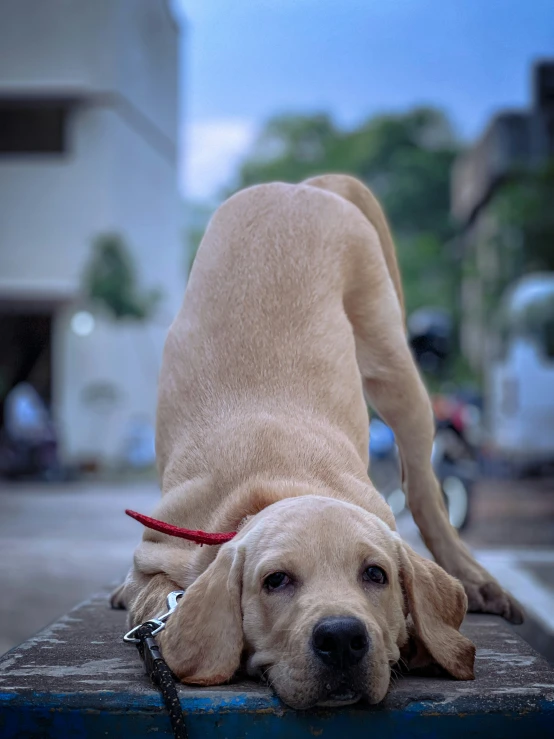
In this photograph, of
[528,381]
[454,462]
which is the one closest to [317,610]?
[454,462]

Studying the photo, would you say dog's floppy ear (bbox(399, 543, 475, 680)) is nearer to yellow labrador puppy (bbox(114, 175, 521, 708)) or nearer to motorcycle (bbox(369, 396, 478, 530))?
yellow labrador puppy (bbox(114, 175, 521, 708))

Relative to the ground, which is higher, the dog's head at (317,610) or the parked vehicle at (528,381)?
the dog's head at (317,610)

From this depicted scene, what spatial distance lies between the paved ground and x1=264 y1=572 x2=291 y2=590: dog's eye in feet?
6.67

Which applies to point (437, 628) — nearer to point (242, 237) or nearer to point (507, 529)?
point (242, 237)

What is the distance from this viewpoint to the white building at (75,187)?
2248 centimetres

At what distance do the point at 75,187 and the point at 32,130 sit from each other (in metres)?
2.19

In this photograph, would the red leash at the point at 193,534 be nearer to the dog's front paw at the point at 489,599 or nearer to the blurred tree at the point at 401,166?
the dog's front paw at the point at 489,599

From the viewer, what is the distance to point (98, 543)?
9.80m

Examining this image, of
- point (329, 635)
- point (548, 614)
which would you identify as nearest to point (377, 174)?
point (548, 614)

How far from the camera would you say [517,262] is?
82.5 feet

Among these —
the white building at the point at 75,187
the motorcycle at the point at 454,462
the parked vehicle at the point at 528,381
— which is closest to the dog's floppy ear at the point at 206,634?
the motorcycle at the point at 454,462

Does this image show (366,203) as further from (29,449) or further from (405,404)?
(29,449)

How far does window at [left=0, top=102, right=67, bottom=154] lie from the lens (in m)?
24.5

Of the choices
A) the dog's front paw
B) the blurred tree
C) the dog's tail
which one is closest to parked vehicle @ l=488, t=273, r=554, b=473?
the dog's tail
